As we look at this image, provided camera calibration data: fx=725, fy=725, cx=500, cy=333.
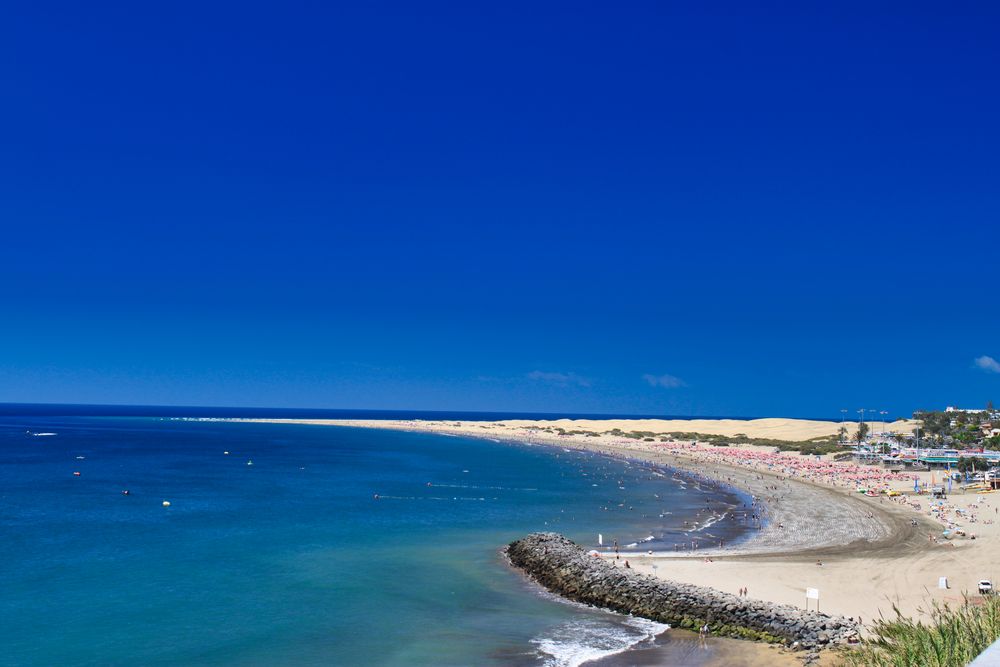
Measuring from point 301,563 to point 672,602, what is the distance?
1987 cm

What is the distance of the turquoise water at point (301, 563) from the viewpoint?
26844 millimetres

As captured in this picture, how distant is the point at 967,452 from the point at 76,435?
16193 centimetres

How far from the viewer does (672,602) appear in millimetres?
30281

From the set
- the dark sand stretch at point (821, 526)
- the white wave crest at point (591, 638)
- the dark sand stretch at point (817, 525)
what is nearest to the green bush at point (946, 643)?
the white wave crest at point (591, 638)

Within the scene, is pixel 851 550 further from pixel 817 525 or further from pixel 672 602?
pixel 672 602

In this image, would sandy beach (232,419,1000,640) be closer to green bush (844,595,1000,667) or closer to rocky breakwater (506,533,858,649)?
rocky breakwater (506,533,858,649)

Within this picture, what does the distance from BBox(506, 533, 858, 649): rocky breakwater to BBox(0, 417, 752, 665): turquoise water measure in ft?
4.28

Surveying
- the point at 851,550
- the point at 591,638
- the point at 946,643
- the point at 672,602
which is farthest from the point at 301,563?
the point at 946,643

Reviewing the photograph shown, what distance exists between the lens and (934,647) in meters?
11.6

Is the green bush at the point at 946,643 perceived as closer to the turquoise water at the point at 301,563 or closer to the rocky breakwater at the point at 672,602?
the rocky breakwater at the point at 672,602

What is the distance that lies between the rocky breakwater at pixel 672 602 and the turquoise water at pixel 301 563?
1.30m

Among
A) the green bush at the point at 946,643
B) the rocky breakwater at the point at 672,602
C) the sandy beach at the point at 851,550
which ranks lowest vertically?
the rocky breakwater at the point at 672,602

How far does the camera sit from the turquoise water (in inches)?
1057

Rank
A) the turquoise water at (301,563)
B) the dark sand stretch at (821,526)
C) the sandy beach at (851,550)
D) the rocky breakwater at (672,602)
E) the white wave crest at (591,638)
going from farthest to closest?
the dark sand stretch at (821,526) → the sandy beach at (851,550) → the turquoise water at (301,563) → the rocky breakwater at (672,602) → the white wave crest at (591,638)
